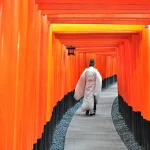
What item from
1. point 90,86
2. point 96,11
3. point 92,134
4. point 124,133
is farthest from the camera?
point 90,86

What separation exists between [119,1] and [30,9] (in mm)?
1279

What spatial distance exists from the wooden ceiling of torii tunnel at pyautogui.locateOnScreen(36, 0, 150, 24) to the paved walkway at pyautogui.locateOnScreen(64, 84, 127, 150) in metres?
2.81

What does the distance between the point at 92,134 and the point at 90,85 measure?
3.76 m

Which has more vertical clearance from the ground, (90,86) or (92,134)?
(90,86)

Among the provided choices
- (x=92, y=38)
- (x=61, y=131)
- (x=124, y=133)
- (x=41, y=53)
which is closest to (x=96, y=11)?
(x=41, y=53)

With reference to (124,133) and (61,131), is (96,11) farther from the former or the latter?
(61,131)

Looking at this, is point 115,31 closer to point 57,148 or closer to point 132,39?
point 132,39

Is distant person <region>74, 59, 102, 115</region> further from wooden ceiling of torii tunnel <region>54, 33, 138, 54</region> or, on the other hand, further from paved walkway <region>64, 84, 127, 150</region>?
wooden ceiling of torii tunnel <region>54, 33, 138, 54</region>

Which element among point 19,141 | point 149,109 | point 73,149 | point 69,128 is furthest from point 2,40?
point 69,128

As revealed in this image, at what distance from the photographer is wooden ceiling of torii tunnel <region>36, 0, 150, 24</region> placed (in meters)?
4.89

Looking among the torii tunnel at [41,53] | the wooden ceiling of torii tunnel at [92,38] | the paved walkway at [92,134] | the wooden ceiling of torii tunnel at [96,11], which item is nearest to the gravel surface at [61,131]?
the paved walkway at [92,134]

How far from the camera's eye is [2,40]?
2656mm

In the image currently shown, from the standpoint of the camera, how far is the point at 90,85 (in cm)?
1291

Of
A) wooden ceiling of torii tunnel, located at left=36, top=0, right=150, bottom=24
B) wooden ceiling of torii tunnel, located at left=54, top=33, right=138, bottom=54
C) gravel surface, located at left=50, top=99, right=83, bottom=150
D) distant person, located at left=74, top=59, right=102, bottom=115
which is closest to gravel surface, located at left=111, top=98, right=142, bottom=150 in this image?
distant person, located at left=74, top=59, right=102, bottom=115
